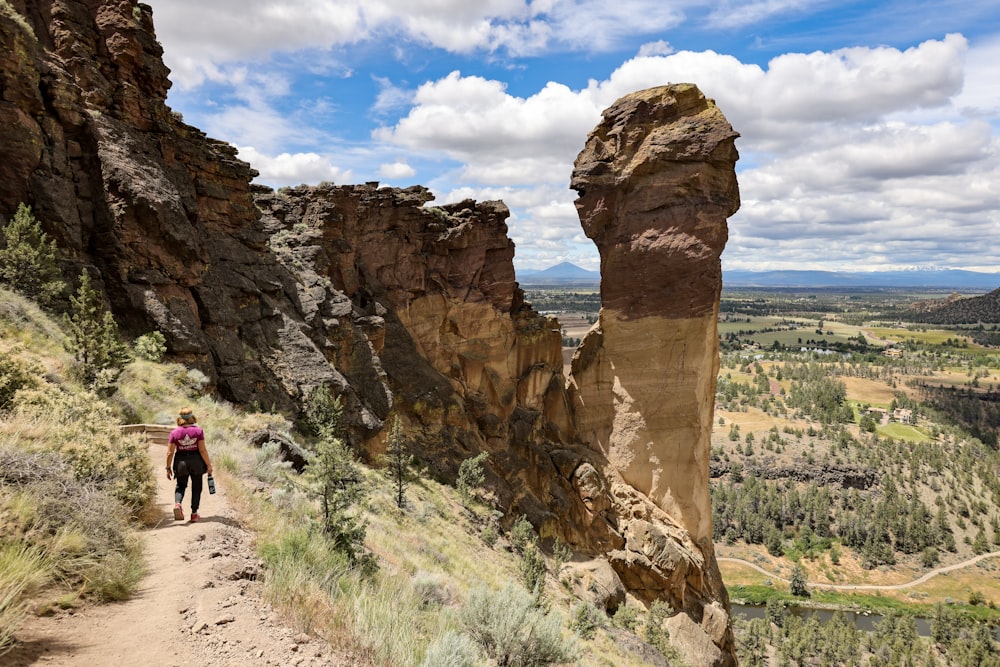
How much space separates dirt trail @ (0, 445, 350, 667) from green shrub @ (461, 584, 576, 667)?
3.30 meters

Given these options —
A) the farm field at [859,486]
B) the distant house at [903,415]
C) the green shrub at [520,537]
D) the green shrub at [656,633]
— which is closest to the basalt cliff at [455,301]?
the green shrub at [656,633]

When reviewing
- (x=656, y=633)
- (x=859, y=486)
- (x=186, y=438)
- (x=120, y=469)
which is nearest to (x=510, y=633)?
(x=186, y=438)

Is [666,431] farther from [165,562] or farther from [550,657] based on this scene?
[165,562]

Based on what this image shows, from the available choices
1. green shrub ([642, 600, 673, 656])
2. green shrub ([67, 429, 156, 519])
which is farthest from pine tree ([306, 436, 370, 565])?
green shrub ([642, 600, 673, 656])

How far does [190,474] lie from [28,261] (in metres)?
8.21

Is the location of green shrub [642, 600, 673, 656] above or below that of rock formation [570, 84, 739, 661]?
below

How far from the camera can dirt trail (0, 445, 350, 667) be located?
4.32m

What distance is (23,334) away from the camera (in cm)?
1071

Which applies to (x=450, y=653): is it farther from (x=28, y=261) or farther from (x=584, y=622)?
(x=28, y=261)

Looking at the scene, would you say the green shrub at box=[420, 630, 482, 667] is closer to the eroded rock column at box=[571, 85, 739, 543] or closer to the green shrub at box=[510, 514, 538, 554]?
the green shrub at box=[510, 514, 538, 554]

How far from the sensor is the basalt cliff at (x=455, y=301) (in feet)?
51.8

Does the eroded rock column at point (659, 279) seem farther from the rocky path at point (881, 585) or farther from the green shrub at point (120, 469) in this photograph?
the rocky path at point (881, 585)

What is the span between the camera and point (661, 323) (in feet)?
88.9

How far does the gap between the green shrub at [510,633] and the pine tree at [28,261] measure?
472 inches
